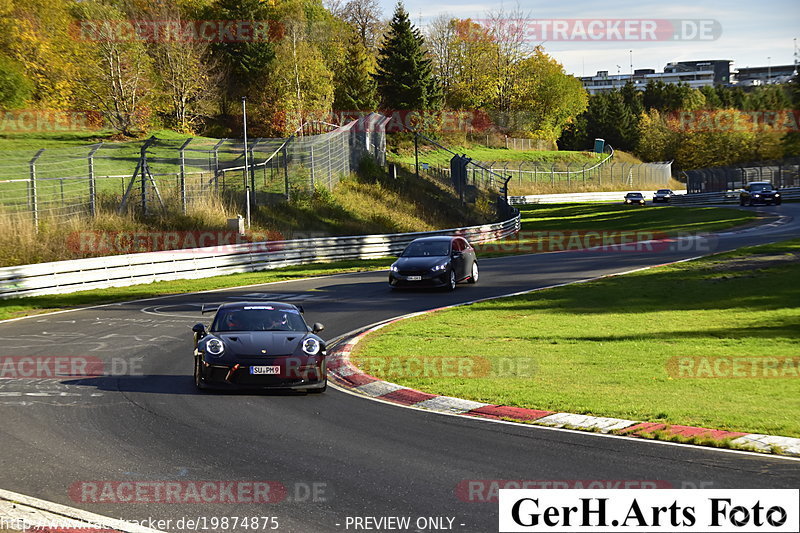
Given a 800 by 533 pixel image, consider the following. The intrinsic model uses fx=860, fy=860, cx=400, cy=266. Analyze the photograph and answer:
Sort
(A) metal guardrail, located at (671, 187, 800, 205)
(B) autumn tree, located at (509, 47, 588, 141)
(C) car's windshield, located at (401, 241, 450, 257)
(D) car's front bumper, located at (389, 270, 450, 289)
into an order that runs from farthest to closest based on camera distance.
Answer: (B) autumn tree, located at (509, 47, 588, 141) < (A) metal guardrail, located at (671, 187, 800, 205) < (C) car's windshield, located at (401, 241, 450, 257) < (D) car's front bumper, located at (389, 270, 450, 289)

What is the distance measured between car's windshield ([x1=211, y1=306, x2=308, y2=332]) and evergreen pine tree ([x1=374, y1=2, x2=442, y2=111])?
85.3 m

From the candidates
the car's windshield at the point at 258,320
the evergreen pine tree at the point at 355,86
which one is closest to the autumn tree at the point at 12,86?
the evergreen pine tree at the point at 355,86

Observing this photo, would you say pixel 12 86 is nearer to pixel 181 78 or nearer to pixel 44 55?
pixel 44 55

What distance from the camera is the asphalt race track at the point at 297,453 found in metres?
7.09

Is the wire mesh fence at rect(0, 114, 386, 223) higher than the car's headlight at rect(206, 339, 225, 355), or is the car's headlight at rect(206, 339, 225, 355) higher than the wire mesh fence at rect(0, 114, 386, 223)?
the wire mesh fence at rect(0, 114, 386, 223)

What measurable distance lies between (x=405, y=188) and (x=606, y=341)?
127 feet

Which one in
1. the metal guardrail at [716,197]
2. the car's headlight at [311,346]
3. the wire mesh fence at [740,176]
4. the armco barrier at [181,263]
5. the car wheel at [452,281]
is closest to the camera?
the car's headlight at [311,346]

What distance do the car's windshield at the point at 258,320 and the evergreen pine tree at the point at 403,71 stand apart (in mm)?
85326

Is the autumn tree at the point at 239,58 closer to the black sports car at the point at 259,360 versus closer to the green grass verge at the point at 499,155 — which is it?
the green grass verge at the point at 499,155

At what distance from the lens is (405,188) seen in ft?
178

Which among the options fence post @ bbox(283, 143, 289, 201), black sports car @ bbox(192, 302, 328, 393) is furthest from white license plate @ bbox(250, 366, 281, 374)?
fence post @ bbox(283, 143, 289, 201)

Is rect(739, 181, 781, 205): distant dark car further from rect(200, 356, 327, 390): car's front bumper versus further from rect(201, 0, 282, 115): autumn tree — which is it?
rect(200, 356, 327, 390): car's front bumper

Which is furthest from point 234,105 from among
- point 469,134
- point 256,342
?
point 256,342

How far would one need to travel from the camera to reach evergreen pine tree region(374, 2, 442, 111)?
95.5m
